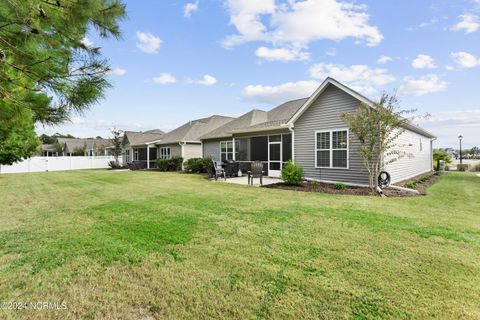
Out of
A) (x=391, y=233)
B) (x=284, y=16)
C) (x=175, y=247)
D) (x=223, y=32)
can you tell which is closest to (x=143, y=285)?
(x=175, y=247)

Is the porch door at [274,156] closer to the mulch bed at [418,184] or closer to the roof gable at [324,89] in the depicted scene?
the roof gable at [324,89]

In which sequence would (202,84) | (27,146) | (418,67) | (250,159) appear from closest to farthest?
(418,67)
(250,159)
(27,146)
(202,84)

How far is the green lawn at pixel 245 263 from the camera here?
8.23 ft

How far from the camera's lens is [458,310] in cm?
242

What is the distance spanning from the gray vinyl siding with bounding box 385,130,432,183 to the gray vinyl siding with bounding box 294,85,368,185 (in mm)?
1490

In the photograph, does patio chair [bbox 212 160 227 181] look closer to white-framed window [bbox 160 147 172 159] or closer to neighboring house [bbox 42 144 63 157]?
white-framed window [bbox 160 147 172 159]

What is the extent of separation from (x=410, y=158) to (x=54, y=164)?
35.7 metres

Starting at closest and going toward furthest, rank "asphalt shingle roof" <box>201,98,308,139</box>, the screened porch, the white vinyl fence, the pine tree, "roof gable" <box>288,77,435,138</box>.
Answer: the pine tree, "roof gable" <box>288,77,435,138</box>, the screened porch, "asphalt shingle roof" <box>201,98,308,139</box>, the white vinyl fence

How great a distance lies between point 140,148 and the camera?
29.7m

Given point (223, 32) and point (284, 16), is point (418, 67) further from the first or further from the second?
point (223, 32)

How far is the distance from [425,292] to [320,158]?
9.58 metres

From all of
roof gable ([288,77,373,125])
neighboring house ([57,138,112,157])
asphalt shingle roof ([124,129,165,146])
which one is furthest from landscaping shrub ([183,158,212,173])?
neighboring house ([57,138,112,157])

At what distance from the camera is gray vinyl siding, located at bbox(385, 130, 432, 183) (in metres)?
11.9

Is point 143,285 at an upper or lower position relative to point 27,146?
lower
